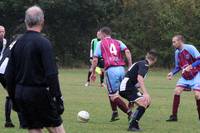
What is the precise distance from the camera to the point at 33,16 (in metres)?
6.32

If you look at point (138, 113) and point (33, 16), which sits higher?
point (33, 16)

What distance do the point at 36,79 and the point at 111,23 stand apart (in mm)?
37304

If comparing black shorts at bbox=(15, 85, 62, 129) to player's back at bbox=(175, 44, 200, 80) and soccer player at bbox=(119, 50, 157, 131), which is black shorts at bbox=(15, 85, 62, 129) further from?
player's back at bbox=(175, 44, 200, 80)

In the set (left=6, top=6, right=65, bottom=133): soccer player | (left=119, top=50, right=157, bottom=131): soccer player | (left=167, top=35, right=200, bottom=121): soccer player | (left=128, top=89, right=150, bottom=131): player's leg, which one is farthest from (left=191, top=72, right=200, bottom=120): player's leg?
(left=6, top=6, right=65, bottom=133): soccer player

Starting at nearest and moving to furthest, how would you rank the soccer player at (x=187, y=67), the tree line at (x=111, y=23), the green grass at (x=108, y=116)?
the green grass at (x=108, y=116)
the soccer player at (x=187, y=67)
the tree line at (x=111, y=23)

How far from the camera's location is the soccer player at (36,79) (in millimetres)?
6316

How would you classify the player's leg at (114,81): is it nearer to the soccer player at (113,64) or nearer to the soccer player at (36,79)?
the soccer player at (113,64)

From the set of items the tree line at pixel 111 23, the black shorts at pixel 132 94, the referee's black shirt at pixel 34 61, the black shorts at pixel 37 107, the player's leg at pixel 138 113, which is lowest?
the tree line at pixel 111 23

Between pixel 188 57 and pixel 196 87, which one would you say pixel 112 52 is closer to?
pixel 188 57

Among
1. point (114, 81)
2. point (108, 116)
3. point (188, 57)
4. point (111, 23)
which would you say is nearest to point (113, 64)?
point (114, 81)

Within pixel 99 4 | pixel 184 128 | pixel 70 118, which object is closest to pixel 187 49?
pixel 184 128

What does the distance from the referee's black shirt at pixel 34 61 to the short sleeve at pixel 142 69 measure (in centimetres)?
391

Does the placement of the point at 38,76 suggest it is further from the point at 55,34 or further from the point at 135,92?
the point at 55,34

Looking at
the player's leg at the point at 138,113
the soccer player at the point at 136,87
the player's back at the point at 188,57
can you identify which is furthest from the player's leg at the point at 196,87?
the player's leg at the point at 138,113
